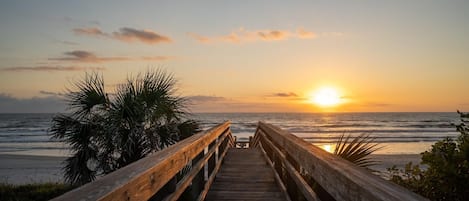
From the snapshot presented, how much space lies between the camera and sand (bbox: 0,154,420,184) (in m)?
15.5

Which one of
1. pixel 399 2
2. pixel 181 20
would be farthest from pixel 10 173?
pixel 399 2

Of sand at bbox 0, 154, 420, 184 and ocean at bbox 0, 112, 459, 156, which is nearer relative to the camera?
sand at bbox 0, 154, 420, 184

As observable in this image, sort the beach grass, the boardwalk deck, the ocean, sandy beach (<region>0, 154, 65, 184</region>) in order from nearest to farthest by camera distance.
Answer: the boardwalk deck
the beach grass
sandy beach (<region>0, 154, 65, 184</region>)
the ocean

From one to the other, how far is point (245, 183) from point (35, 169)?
50.4ft

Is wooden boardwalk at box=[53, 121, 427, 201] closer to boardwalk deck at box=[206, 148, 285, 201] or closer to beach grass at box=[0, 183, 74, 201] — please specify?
boardwalk deck at box=[206, 148, 285, 201]

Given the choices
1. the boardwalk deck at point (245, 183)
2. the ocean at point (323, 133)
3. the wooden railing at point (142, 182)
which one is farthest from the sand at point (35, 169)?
the wooden railing at point (142, 182)

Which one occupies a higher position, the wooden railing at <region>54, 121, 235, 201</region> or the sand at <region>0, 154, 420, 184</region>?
the wooden railing at <region>54, 121, 235, 201</region>

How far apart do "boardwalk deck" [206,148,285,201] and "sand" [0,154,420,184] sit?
28.4 feet

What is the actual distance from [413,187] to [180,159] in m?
2.98

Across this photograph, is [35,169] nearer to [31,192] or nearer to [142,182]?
[31,192]

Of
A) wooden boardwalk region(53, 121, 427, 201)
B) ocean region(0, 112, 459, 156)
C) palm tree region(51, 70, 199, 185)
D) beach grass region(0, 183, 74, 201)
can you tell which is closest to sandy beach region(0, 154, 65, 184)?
ocean region(0, 112, 459, 156)

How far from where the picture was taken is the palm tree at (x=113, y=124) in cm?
727

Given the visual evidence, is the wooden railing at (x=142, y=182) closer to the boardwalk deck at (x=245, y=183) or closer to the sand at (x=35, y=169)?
the boardwalk deck at (x=245, y=183)

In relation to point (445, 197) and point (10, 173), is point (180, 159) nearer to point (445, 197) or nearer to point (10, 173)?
point (445, 197)
